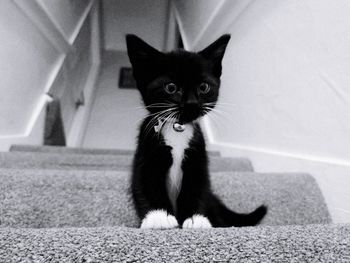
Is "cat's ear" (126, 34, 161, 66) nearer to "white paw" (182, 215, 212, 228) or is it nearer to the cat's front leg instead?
the cat's front leg

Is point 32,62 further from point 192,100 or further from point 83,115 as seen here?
point 83,115

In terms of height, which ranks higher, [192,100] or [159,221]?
[192,100]

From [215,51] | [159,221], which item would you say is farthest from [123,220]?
[215,51]

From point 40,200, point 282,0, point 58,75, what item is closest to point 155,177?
point 40,200

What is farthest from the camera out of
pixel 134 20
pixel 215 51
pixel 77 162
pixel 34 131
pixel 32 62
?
pixel 134 20

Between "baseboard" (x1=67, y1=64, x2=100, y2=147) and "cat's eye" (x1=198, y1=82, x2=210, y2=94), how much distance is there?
2681 millimetres

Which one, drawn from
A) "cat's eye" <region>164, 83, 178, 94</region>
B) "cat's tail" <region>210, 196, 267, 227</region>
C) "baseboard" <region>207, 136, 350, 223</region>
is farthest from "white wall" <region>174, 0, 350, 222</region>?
"cat's eye" <region>164, 83, 178, 94</region>

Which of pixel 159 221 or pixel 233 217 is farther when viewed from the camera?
pixel 233 217

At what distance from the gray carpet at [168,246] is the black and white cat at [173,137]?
261mm

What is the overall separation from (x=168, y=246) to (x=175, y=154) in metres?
0.38

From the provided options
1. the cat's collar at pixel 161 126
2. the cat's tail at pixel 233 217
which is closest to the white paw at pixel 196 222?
the cat's tail at pixel 233 217

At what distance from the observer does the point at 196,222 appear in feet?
2.82

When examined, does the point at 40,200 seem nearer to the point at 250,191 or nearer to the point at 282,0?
the point at 250,191

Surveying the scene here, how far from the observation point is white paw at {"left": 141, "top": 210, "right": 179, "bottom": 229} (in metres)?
0.81
